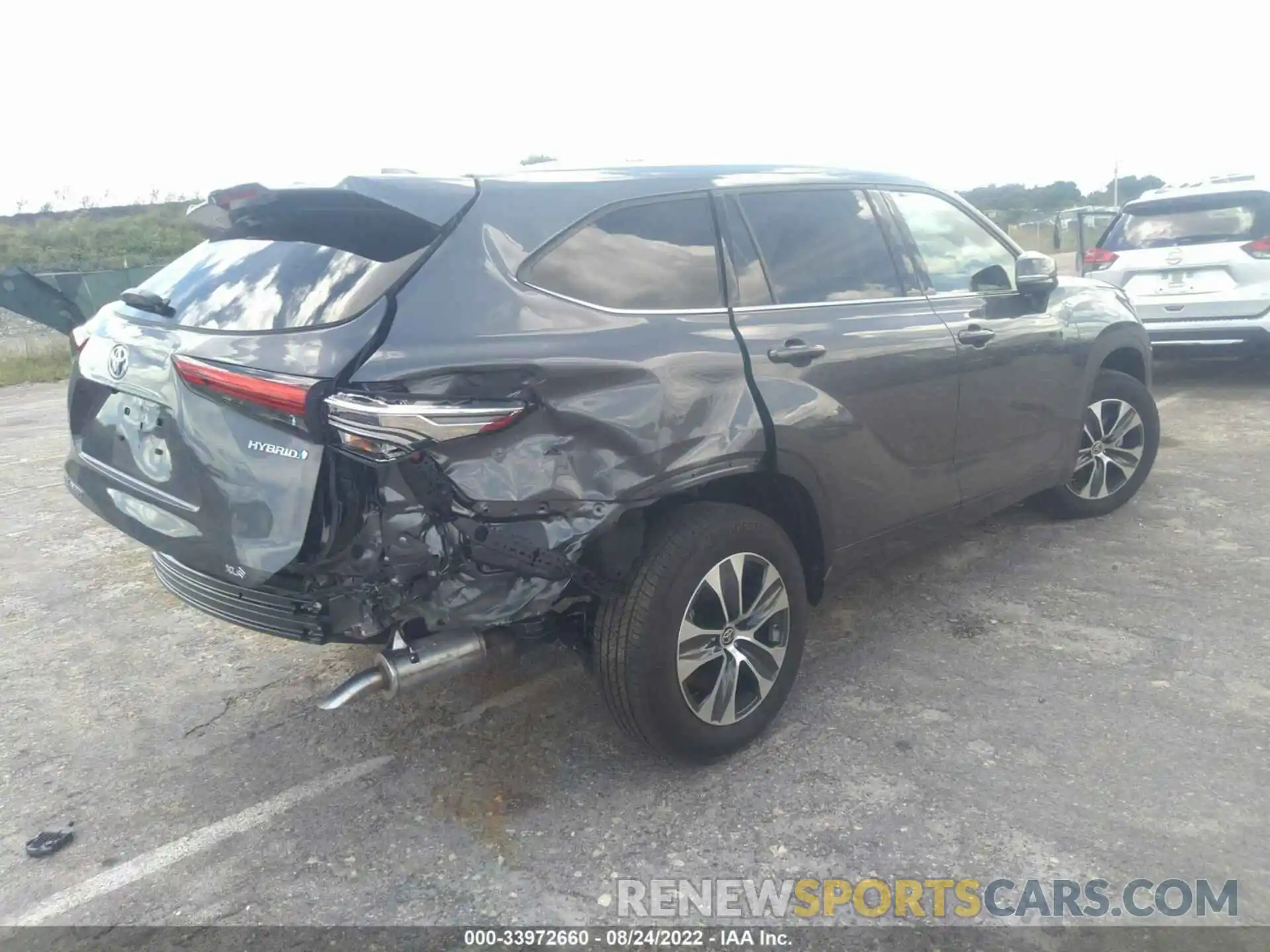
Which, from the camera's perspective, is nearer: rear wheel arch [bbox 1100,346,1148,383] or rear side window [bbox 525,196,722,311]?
rear side window [bbox 525,196,722,311]

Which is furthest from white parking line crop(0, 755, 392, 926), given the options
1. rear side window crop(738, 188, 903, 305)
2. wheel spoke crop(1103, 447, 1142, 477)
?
wheel spoke crop(1103, 447, 1142, 477)

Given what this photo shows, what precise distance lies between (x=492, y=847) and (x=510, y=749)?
0.50m

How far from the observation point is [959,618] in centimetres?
408

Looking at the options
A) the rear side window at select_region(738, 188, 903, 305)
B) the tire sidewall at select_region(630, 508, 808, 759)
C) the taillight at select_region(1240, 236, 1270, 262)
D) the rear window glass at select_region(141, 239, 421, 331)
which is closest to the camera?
the rear window glass at select_region(141, 239, 421, 331)

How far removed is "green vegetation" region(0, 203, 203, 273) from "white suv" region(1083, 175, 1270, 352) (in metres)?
23.6

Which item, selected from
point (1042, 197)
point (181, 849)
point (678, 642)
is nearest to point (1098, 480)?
point (678, 642)

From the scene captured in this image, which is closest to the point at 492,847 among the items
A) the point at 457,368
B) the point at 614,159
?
the point at 457,368

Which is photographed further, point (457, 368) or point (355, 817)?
point (355, 817)

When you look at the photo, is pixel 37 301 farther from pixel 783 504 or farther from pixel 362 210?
pixel 783 504

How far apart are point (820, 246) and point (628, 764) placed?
1.92 metres

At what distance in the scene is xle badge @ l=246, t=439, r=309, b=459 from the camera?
8.14 ft

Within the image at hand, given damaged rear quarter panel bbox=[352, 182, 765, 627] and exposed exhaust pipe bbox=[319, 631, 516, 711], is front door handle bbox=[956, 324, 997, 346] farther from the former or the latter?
exposed exhaust pipe bbox=[319, 631, 516, 711]

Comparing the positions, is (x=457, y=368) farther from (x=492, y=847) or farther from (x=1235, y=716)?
(x=1235, y=716)

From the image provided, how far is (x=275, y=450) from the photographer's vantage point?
8.29 feet
